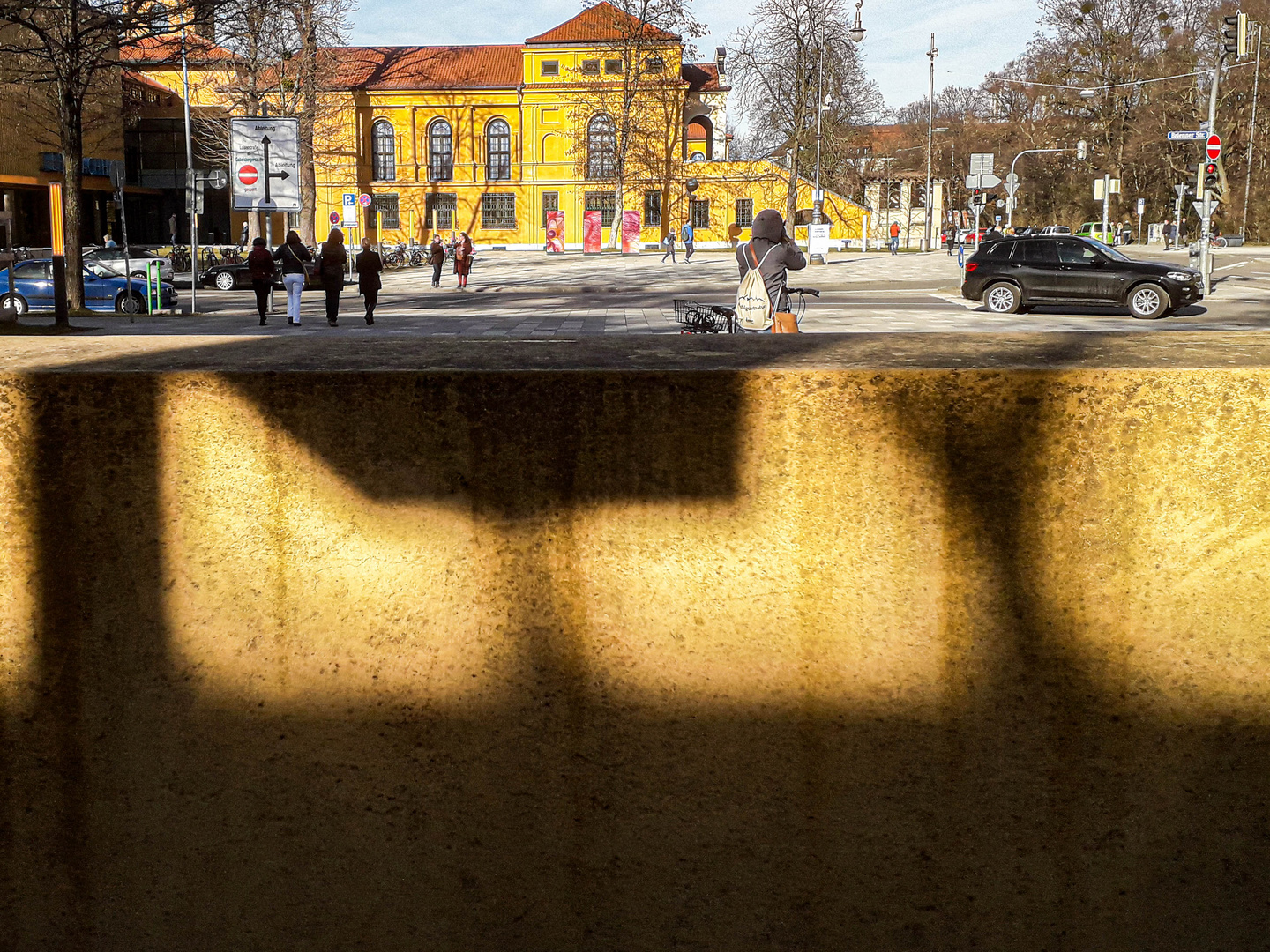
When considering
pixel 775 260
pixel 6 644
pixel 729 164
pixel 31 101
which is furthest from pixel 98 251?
pixel 729 164

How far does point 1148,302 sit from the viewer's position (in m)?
23.3

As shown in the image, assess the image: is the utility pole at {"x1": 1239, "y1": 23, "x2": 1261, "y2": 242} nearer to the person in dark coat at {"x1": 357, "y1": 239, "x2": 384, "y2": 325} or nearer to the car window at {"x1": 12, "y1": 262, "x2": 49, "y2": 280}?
the person in dark coat at {"x1": 357, "y1": 239, "x2": 384, "y2": 325}

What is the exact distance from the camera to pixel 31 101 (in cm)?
4781

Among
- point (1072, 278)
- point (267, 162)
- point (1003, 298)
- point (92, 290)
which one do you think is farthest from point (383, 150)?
point (1072, 278)

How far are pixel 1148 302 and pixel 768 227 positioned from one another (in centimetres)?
1646

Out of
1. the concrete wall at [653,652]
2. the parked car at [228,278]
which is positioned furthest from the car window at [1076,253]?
the concrete wall at [653,652]

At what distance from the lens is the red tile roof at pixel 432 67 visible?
236ft

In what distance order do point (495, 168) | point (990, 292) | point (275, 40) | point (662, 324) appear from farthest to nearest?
point (495, 168)
point (275, 40)
point (990, 292)
point (662, 324)

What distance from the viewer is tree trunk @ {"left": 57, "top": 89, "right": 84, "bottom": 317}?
80.2ft

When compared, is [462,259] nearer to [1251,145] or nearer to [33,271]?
[33,271]

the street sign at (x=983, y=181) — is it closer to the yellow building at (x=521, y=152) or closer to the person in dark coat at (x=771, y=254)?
the person in dark coat at (x=771, y=254)

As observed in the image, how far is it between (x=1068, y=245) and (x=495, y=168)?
5307 cm

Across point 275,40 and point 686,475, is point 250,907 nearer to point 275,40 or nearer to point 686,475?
point 686,475

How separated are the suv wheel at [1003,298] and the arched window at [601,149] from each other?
150ft
